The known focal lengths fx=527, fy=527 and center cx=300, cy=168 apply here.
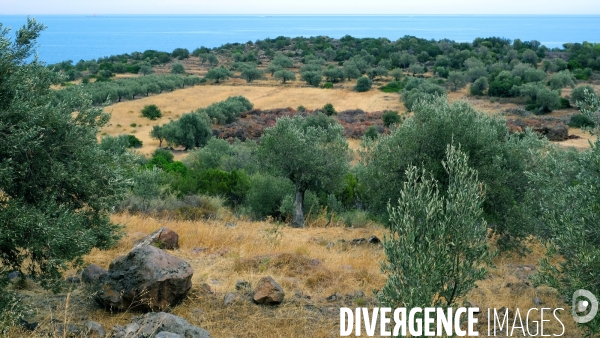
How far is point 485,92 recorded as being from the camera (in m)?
72.2

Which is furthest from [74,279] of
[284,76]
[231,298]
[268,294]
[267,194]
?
[284,76]

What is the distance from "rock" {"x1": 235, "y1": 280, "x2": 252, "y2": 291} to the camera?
1011 cm

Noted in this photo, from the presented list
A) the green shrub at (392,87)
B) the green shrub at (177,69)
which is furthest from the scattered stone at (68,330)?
the green shrub at (177,69)

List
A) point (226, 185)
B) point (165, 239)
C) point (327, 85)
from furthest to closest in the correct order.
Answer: point (327, 85) → point (226, 185) → point (165, 239)

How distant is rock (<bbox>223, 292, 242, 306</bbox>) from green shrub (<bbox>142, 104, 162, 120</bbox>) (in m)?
52.6

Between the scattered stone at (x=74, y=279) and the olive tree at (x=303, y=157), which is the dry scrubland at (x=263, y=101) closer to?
the olive tree at (x=303, y=157)

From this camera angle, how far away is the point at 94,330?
25.3ft

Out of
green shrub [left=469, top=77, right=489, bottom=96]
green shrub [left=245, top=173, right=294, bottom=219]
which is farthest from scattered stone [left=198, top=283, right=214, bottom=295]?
green shrub [left=469, top=77, right=489, bottom=96]

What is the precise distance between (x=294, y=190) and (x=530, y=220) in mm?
10034

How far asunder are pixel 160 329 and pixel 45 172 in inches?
112

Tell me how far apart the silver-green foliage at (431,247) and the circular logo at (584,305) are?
199 cm

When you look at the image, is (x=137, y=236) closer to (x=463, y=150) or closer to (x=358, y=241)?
(x=358, y=241)

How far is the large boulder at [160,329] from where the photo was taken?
715cm

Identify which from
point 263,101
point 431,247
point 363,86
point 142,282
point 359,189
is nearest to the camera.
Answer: point 431,247
